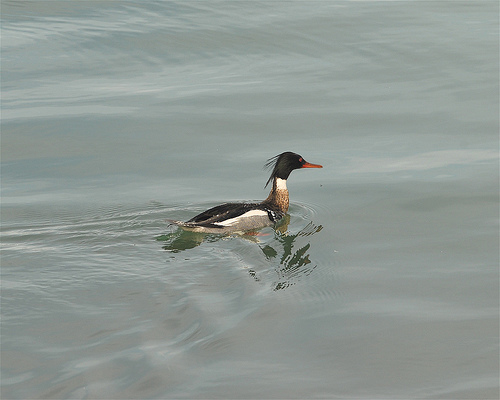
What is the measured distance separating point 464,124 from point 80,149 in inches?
252

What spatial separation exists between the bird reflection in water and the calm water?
0.14ft

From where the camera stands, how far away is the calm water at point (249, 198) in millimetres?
6277

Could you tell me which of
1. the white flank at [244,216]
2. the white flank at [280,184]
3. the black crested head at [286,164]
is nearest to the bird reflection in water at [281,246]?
the white flank at [244,216]

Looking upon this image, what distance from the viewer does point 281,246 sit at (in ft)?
30.5

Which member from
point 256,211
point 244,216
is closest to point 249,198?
point 256,211

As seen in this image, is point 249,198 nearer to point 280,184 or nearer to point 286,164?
point 280,184

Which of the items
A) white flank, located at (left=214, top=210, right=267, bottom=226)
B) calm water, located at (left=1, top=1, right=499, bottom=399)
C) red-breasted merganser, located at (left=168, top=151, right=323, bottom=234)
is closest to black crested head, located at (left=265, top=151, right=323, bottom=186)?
red-breasted merganser, located at (left=168, top=151, right=323, bottom=234)

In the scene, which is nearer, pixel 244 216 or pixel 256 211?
pixel 244 216

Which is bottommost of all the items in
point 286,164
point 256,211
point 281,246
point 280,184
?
point 281,246

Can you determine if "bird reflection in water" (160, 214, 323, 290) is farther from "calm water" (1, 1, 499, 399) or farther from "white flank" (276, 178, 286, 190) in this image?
"white flank" (276, 178, 286, 190)

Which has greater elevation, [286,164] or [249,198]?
[286,164]

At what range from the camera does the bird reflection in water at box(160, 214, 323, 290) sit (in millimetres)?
8180

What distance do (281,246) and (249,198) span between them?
160 centimetres

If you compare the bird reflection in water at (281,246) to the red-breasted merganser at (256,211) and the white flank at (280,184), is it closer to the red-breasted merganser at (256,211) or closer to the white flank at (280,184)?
the red-breasted merganser at (256,211)
